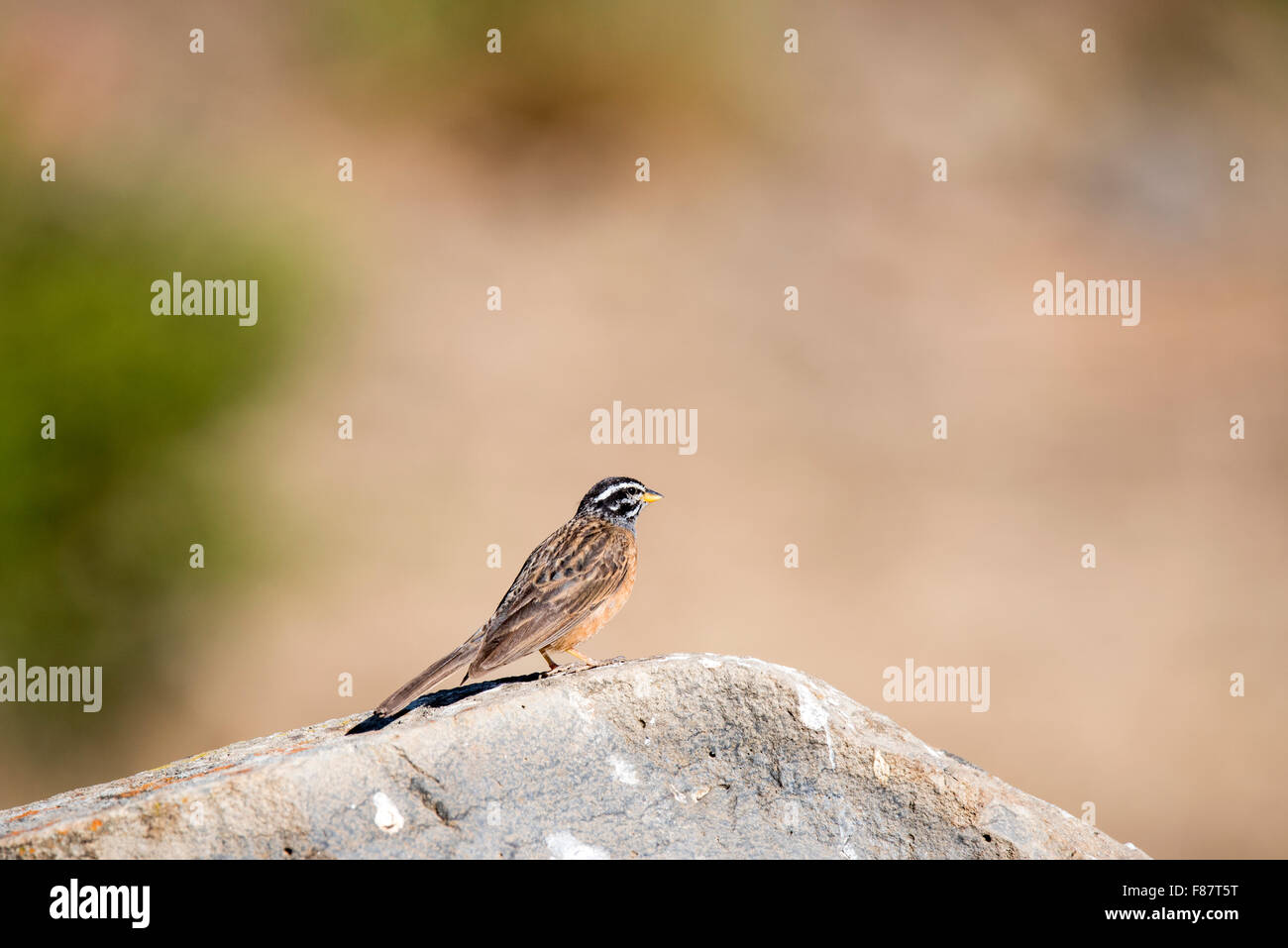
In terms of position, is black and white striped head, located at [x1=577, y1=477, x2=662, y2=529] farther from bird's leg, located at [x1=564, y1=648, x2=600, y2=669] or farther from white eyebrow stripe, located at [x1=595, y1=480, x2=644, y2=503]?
bird's leg, located at [x1=564, y1=648, x2=600, y2=669]

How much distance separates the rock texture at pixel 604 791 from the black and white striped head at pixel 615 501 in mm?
2692

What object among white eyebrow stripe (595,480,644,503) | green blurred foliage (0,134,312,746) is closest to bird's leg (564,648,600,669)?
white eyebrow stripe (595,480,644,503)

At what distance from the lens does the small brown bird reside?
8.17m

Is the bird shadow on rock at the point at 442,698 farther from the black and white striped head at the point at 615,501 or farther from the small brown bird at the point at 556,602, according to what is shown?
the black and white striped head at the point at 615,501

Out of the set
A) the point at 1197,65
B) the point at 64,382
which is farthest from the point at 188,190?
the point at 1197,65

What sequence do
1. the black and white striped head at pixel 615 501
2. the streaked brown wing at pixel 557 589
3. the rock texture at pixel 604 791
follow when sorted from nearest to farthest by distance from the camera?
the rock texture at pixel 604 791 → the streaked brown wing at pixel 557 589 → the black and white striped head at pixel 615 501

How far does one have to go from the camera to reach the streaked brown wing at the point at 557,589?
27.4 ft

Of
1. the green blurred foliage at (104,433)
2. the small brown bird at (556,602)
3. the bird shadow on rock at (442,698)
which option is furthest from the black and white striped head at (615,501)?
the green blurred foliage at (104,433)

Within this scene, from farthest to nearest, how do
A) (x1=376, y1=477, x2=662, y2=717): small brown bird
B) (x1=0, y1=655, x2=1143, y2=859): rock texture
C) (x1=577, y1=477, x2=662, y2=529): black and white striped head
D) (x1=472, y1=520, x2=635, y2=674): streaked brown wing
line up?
(x1=577, y1=477, x2=662, y2=529): black and white striped head
(x1=472, y1=520, x2=635, y2=674): streaked brown wing
(x1=376, y1=477, x2=662, y2=717): small brown bird
(x1=0, y1=655, x2=1143, y2=859): rock texture

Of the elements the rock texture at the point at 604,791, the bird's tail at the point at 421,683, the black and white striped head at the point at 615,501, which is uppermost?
the black and white striped head at the point at 615,501

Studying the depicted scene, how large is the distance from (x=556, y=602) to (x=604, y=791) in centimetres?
213

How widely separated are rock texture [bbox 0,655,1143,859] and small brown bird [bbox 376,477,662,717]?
2.22 ft

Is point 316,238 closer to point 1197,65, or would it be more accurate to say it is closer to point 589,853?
point 589,853

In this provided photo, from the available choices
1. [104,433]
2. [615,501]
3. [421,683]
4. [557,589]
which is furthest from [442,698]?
[104,433]
